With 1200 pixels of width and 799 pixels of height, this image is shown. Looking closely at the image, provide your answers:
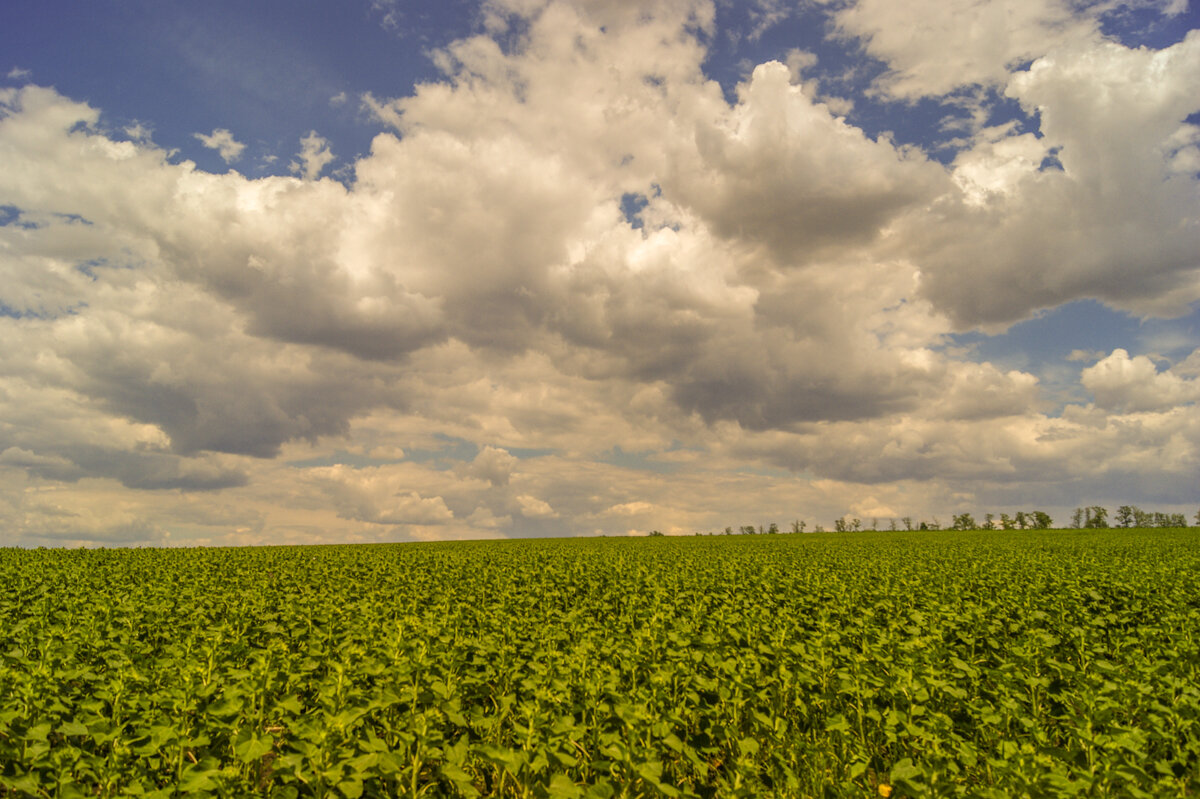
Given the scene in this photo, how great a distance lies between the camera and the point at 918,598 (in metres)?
17.7

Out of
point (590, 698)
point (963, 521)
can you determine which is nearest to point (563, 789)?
point (590, 698)

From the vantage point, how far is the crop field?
5.92 meters

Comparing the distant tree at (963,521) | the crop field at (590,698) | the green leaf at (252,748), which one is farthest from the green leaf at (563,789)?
the distant tree at (963,521)

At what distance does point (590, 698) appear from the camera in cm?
752

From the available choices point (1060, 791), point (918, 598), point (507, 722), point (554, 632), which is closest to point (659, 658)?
point (554, 632)

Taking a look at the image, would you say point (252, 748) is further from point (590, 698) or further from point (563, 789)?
point (590, 698)

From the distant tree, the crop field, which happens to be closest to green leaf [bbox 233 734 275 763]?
the crop field

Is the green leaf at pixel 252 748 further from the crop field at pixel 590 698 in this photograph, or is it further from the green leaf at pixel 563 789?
the green leaf at pixel 563 789

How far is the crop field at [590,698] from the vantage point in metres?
5.92

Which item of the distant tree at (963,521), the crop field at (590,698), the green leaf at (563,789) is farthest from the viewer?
the distant tree at (963,521)

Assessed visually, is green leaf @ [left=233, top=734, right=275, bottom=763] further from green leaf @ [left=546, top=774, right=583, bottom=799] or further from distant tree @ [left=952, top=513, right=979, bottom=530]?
distant tree @ [left=952, top=513, right=979, bottom=530]

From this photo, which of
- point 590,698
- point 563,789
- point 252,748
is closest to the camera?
point 563,789

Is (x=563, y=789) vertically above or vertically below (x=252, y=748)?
below

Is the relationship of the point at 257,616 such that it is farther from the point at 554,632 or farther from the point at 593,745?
the point at 593,745
